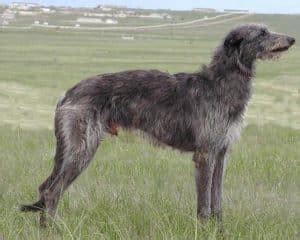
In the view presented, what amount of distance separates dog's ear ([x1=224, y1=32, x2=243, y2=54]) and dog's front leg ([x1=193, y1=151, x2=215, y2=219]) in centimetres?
104

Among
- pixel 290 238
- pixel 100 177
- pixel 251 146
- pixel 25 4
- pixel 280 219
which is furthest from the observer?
pixel 25 4

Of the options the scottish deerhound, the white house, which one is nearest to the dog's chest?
the scottish deerhound

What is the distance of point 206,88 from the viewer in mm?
7422

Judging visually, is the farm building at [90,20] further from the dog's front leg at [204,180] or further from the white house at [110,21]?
the dog's front leg at [204,180]

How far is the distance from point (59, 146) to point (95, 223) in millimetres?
995

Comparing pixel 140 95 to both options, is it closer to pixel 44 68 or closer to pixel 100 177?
pixel 100 177

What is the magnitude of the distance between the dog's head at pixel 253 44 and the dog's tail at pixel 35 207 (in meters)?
2.28

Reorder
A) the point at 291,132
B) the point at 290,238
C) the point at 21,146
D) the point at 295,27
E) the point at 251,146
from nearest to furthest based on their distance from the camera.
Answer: the point at 290,238 → the point at 21,146 → the point at 251,146 → the point at 291,132 → the point at 295,27

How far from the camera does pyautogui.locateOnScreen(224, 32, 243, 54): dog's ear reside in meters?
7.38

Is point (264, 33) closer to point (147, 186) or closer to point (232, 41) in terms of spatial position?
point (232, 41)

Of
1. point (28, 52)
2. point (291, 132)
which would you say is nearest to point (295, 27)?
point (28, 52)

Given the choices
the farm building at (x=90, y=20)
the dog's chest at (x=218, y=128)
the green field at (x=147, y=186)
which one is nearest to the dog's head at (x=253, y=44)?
the green field at (x=147, y=186)

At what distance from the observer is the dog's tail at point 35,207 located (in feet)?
23.0

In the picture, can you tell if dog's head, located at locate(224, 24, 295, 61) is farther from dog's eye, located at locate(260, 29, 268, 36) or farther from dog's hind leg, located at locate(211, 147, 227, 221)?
dog's hind leg, located at locate(211, 147, 227, 221)
